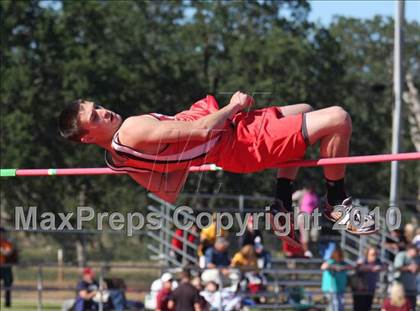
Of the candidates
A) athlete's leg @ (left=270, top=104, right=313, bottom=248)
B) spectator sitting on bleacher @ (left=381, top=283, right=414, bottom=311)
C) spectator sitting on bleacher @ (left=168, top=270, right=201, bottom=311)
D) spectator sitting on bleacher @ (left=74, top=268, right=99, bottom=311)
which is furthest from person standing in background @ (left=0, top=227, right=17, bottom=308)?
athlete's leg @ (left=270, top=104, right=313, bottom=248)

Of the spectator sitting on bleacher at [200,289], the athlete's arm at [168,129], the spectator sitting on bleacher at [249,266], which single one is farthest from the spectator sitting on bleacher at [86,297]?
the athlete's arm at [168,129]

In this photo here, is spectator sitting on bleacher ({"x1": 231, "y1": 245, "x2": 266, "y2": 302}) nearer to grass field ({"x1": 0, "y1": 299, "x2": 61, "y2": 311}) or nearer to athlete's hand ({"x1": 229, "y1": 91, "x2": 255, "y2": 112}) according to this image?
grass field ({"x1": 0, "y1": 299, "x2": 61, "y2": 311})

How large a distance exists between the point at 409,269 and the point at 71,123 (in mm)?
7720

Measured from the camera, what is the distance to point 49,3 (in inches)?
1089

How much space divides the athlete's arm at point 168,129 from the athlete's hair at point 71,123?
0.26 metres

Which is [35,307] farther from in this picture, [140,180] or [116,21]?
[116,21]

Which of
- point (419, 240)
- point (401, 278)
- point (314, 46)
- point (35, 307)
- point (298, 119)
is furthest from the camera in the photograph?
point (314, 46)

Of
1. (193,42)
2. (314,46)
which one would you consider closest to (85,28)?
(193,42)

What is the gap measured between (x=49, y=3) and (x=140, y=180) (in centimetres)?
2205

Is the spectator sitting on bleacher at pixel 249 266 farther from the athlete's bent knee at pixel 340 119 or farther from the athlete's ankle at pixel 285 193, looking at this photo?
the athlete's bent knee at pixel 340 119

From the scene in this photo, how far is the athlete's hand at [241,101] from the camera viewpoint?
5.84m

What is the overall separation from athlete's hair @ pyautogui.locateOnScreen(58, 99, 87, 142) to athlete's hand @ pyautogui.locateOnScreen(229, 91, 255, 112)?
0.86 meters

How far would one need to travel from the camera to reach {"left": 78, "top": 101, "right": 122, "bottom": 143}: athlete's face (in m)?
5.88

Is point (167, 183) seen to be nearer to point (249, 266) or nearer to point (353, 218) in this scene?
point (353, 218)
